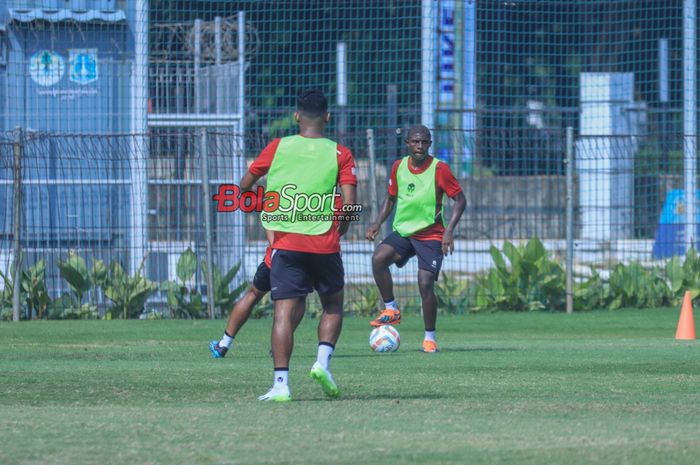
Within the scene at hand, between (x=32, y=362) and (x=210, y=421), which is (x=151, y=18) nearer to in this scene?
(x=32, y=362)

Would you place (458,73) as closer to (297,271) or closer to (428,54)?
(428,54)

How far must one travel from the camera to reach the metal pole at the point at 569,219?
1686 centimetres

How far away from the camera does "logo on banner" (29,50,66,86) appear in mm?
17391

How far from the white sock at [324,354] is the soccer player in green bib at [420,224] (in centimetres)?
410

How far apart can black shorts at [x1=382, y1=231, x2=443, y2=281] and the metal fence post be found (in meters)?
5.00

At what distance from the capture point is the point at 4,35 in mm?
17359

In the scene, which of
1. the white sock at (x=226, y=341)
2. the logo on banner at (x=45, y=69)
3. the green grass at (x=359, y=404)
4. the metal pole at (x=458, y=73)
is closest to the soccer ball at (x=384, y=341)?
the green grass at (x=359, y=404)

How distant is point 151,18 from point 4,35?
2.95 meters

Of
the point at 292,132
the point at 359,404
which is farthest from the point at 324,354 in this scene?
the point at 292,132

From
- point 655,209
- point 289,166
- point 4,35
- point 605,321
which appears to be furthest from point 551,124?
point 289,166

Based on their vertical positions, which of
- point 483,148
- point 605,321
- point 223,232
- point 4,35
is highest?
point 4,35

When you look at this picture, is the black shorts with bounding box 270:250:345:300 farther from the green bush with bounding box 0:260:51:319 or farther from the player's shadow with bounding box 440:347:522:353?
the green bush with bounding box 0:260:51:319

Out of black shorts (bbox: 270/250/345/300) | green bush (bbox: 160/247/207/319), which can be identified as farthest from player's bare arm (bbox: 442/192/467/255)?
green bush (bbox: 160/247/207/319)

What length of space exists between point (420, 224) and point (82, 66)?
7008 mm
